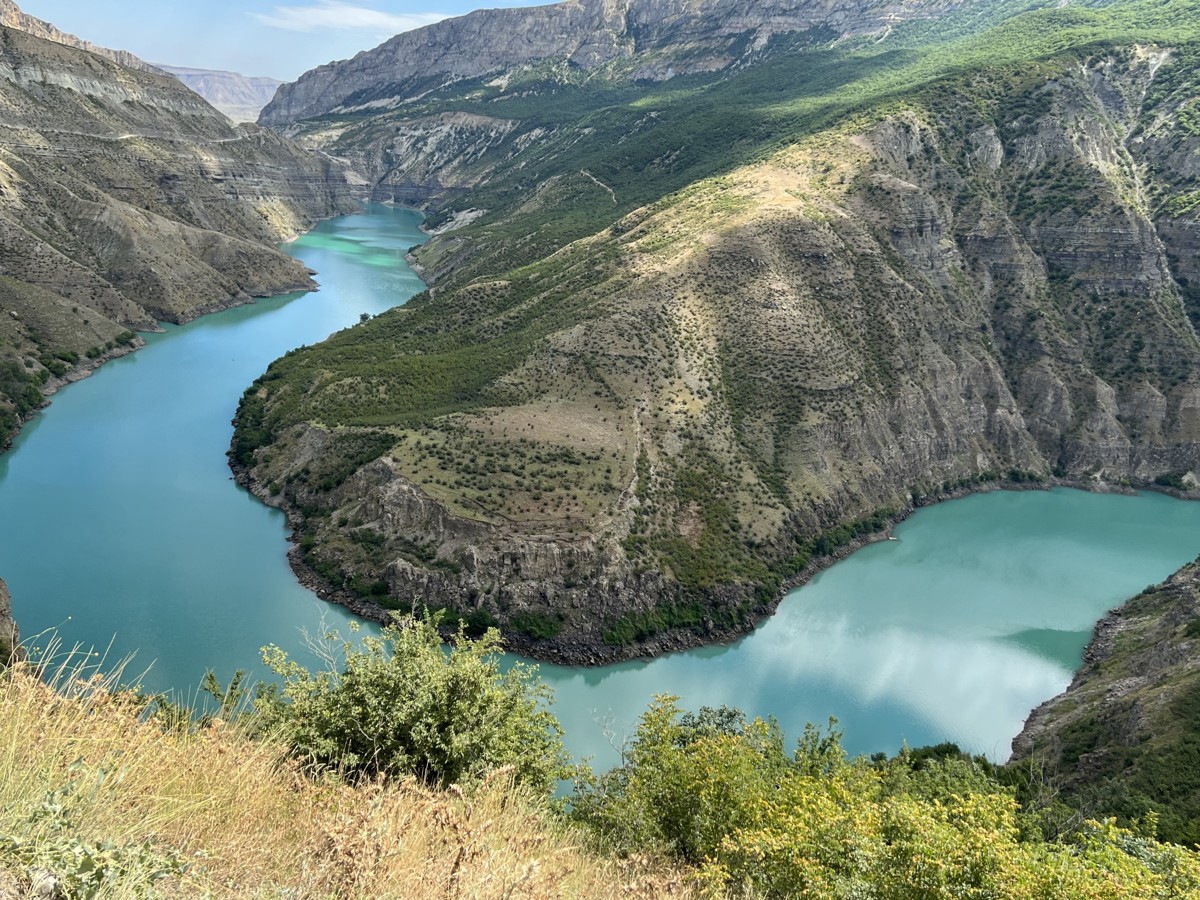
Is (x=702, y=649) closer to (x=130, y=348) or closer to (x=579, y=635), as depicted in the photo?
(x=579, y=635)

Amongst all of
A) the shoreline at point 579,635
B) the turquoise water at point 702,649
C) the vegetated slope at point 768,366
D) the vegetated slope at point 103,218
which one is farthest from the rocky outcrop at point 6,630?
the vegetated slope at point 103,218

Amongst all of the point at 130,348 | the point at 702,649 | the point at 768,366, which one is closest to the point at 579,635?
the point at 702,649

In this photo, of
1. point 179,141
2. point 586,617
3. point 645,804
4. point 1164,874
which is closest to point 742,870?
point 645,804

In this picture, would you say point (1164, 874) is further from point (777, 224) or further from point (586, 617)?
point (777, 224)

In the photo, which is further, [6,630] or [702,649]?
[702,649]

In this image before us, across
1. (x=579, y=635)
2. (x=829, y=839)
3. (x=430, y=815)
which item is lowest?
(x=579, y=635)

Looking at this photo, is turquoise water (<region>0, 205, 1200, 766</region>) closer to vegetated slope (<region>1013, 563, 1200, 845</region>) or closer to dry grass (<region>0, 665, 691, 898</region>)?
vegetated slope (<region>1013, 563, 1200, 845</region>)

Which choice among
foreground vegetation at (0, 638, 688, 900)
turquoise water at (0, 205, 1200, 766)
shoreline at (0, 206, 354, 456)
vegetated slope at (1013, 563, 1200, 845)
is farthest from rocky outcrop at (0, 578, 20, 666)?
vegetated slope at (1013, 563, 1200, 845)
